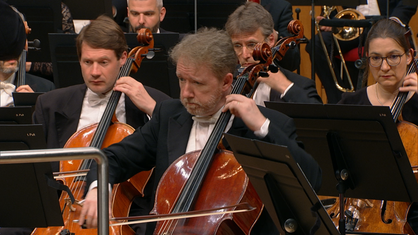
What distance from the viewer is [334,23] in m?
4.03

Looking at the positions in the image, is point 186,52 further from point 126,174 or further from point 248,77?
point 126,174

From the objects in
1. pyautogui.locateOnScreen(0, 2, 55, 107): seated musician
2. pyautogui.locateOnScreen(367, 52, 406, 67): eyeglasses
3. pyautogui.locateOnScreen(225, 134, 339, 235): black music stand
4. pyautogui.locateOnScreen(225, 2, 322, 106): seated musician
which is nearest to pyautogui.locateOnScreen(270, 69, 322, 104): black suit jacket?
pyautogui.locateOnScreen(225, 2, 322, 106): seated musician

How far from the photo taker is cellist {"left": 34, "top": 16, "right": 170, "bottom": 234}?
2621mm

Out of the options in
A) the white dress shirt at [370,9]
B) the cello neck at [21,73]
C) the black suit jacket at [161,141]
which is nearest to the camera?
the black suit jacket at [161,141]

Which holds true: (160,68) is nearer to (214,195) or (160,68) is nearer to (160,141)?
(160,141)

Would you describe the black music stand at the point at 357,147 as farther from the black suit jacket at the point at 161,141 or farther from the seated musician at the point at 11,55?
the seated musician at the point at 11,55

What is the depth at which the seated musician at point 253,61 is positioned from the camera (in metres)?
2.79

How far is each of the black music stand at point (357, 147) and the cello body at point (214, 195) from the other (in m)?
0.37

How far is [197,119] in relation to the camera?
7.06ft

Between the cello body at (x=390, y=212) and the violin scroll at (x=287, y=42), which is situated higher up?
the violin scroll at (x=287, y=42)

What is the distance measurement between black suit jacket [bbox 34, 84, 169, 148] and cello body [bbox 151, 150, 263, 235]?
77 cm

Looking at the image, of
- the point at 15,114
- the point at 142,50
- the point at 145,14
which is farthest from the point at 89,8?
the point at 15,114

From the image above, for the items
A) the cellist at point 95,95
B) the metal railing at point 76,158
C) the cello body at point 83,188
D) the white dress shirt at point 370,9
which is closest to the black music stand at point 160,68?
the cellist at point 95,95

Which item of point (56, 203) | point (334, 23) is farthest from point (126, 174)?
point (334, 23)
